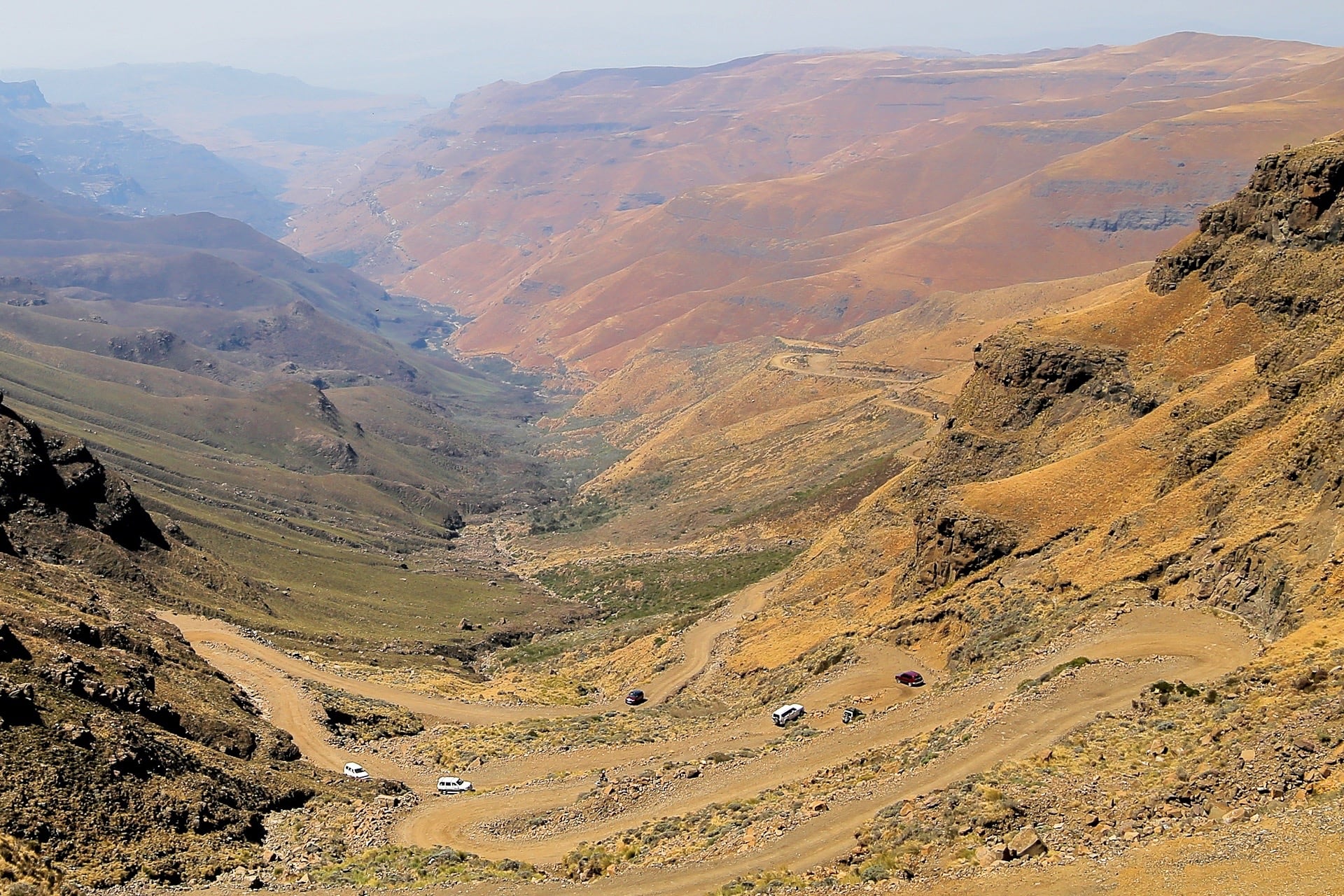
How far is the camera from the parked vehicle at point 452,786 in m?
46.1

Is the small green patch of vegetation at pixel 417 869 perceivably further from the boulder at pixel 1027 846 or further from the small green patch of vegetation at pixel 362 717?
the small green patch of vegetation at pixel 362 717

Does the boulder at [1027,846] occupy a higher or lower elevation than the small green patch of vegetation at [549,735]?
higher

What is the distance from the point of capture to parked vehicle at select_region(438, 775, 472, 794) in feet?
151

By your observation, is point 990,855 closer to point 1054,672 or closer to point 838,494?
point 1054,672

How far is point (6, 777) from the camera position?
33781mm

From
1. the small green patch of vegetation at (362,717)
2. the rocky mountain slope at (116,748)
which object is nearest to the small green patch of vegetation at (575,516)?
the small green patch of vegetation at (362,717)

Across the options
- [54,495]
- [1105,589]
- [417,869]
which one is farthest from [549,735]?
[54,495]

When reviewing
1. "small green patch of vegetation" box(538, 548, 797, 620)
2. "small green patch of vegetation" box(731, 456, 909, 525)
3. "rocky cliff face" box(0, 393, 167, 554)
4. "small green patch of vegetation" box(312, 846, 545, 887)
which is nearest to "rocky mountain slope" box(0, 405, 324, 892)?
"small green patch of vegetation" box(312, 846, 545, 887)

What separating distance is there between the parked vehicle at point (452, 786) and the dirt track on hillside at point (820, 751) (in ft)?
2.52

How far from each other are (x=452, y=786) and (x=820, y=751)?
622 inches

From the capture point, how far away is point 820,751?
40344 mm

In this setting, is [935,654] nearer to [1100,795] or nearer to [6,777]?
[1100,795]

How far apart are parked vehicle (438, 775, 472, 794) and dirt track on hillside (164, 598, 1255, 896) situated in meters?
0.77

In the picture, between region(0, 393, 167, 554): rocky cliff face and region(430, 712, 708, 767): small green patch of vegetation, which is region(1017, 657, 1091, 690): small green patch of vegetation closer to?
region(430, 712, 708, 767): small green patch of vegetation
